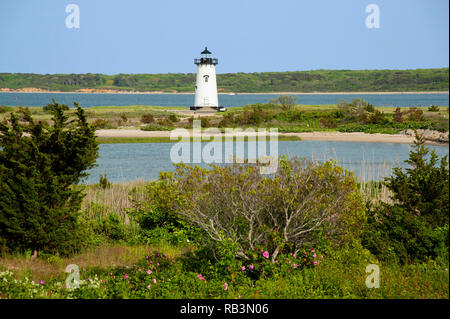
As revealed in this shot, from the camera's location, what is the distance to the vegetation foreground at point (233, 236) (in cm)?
564

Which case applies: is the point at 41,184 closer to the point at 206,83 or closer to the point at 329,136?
the point at 329,136

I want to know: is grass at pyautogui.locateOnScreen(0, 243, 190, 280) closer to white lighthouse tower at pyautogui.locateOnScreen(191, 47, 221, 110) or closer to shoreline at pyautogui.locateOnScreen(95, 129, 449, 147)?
shoreline at pyautogui.locateOnScreen(95, 129, 449, 147)

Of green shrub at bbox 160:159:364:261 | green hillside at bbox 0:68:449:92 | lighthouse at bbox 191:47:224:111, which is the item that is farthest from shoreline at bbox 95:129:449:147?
green hillside at bbox 0:68:449:92

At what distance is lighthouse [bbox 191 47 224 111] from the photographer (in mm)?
51875

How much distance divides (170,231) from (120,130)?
93.0ft

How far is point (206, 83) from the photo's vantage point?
52500mm

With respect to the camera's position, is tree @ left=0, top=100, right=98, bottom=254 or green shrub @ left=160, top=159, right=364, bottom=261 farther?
tree @ left=0, top=100, right=98, bottom=254

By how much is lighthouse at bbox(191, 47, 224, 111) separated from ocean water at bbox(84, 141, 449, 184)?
72.3 ft

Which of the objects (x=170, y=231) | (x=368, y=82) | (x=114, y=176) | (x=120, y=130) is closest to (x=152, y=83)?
(x=368, y=82)

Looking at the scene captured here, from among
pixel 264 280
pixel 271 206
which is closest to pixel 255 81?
pixel 271 206

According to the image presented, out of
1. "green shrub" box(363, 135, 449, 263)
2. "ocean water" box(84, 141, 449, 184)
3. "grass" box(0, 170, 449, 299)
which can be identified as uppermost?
"green shrub" box(363, 135, 449, 263)

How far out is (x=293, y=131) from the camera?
116 ft

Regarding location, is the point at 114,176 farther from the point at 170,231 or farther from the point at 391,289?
the point at 391,289

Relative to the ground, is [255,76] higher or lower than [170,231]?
higher
